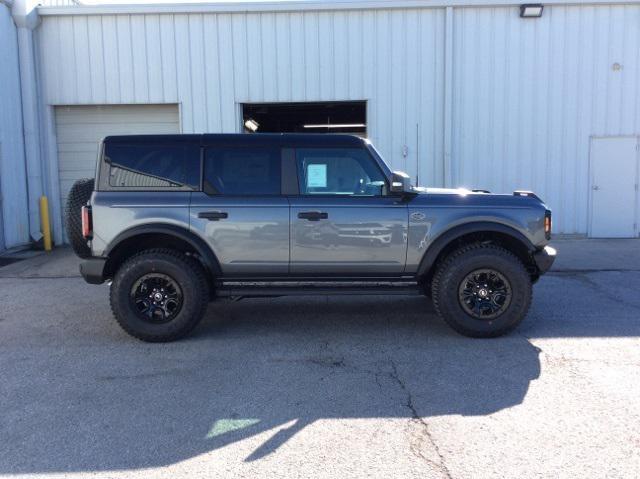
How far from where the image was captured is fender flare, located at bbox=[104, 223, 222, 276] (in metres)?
5.42

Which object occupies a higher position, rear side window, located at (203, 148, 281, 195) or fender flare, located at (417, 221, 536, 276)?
rear side window, located at (203, 148, 281, 195)

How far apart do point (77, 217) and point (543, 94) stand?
9898 mm

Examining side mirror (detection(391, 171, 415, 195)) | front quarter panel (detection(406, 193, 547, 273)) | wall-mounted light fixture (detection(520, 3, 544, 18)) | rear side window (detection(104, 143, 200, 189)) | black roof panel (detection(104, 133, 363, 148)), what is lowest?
front quarter panel (detection(406, 193, 547, 273))

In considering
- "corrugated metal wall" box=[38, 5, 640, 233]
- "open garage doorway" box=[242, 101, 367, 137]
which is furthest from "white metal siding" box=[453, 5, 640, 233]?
"open garage doorway" box=[242, 101, 367, 137]

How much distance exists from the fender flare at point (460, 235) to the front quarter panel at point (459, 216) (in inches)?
0.9

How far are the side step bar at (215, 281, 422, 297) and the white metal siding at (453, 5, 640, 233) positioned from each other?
695cm

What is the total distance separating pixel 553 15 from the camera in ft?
39.0

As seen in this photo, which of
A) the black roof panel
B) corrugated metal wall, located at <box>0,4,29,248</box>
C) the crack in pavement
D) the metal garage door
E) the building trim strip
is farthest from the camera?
the metal garage door

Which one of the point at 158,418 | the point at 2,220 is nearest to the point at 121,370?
the point at 158,418

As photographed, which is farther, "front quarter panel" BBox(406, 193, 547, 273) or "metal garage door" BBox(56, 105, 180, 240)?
"metal garage door" BBox(56, 105, 180, 240)

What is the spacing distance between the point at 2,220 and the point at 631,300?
1083 cm

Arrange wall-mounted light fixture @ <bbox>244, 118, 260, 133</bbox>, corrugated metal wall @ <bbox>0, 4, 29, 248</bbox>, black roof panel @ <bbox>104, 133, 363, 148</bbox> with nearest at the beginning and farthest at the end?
black roof panel @ <bbox>104, 133, 363, 148</bbox> < corrugated metal wall @ <bbox>0, 4, 29, 248</bbox> < wall-mounted light fixture @ <bbox>244, 118, 260, 133</bbox>

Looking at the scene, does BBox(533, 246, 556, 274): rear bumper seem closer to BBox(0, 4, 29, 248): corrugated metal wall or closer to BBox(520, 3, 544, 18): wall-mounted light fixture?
BBox(520, 3, 544, 18): wall-mounted light fixture

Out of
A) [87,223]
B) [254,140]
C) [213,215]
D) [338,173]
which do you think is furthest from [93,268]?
[338,173]
